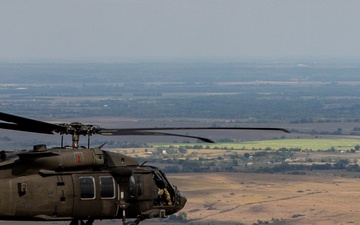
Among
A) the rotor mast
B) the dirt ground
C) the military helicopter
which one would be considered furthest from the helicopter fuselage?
the dirt ground

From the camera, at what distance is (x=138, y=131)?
81.7 ft

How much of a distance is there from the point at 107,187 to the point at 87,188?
1.66 feet

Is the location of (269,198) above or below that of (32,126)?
below

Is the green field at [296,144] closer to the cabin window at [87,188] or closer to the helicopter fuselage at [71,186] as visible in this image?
the helicopter fuselage at [71,186]

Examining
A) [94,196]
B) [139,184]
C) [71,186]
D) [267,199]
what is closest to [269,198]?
[267,199]

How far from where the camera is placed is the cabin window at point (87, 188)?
2645 cm

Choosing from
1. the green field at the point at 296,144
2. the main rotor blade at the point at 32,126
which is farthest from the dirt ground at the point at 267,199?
the main rotor blade at the point at 32,126

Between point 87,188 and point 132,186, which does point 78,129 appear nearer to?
point 87,188

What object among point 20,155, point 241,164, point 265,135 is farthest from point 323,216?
point 265,135

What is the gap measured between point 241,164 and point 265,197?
35.3 metres

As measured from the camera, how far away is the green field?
548ft

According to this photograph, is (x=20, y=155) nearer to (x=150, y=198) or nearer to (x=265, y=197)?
(x=150, y=198)

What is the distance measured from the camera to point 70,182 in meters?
26.3

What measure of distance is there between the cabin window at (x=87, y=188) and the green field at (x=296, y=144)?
444 ft
